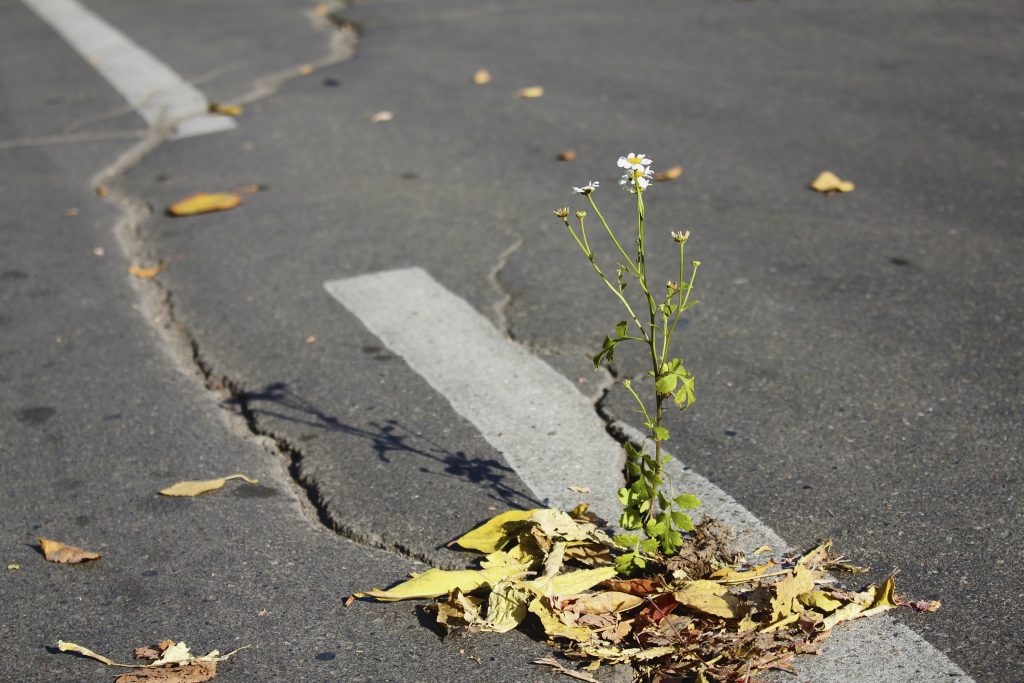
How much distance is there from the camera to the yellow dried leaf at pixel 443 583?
246 centimetres

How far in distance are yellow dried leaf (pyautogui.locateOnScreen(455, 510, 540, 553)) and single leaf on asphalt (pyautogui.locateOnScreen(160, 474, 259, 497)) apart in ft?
2.36

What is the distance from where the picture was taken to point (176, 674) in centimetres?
227

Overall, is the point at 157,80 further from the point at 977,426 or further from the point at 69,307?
the point at 977,426

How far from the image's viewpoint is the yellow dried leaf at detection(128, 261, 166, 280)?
454 centimetres

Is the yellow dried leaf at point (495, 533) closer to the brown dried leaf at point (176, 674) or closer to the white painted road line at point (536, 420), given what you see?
the white painted road line at point (536, 420)

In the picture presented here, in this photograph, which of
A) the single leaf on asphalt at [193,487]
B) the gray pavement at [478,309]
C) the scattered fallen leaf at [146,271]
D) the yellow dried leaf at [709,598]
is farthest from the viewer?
the scattered fallen leaf at [146,271]

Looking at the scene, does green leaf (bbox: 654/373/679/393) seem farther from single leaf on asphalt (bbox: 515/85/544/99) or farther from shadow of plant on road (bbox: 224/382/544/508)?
single leaf on asphalt (bbox: 515/85/544/99)

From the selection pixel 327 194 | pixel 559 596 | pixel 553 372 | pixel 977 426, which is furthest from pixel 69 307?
pixel 977 426

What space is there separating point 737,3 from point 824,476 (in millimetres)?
7036

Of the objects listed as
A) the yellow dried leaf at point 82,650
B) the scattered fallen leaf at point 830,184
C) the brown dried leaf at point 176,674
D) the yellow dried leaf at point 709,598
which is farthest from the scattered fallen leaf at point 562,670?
the scattered fallen leaf at point 830,184

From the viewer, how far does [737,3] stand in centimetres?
908

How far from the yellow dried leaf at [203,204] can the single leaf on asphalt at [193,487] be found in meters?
2.46

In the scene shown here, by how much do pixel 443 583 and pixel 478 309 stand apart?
1705 millimetres

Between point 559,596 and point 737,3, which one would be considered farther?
point 737,3
